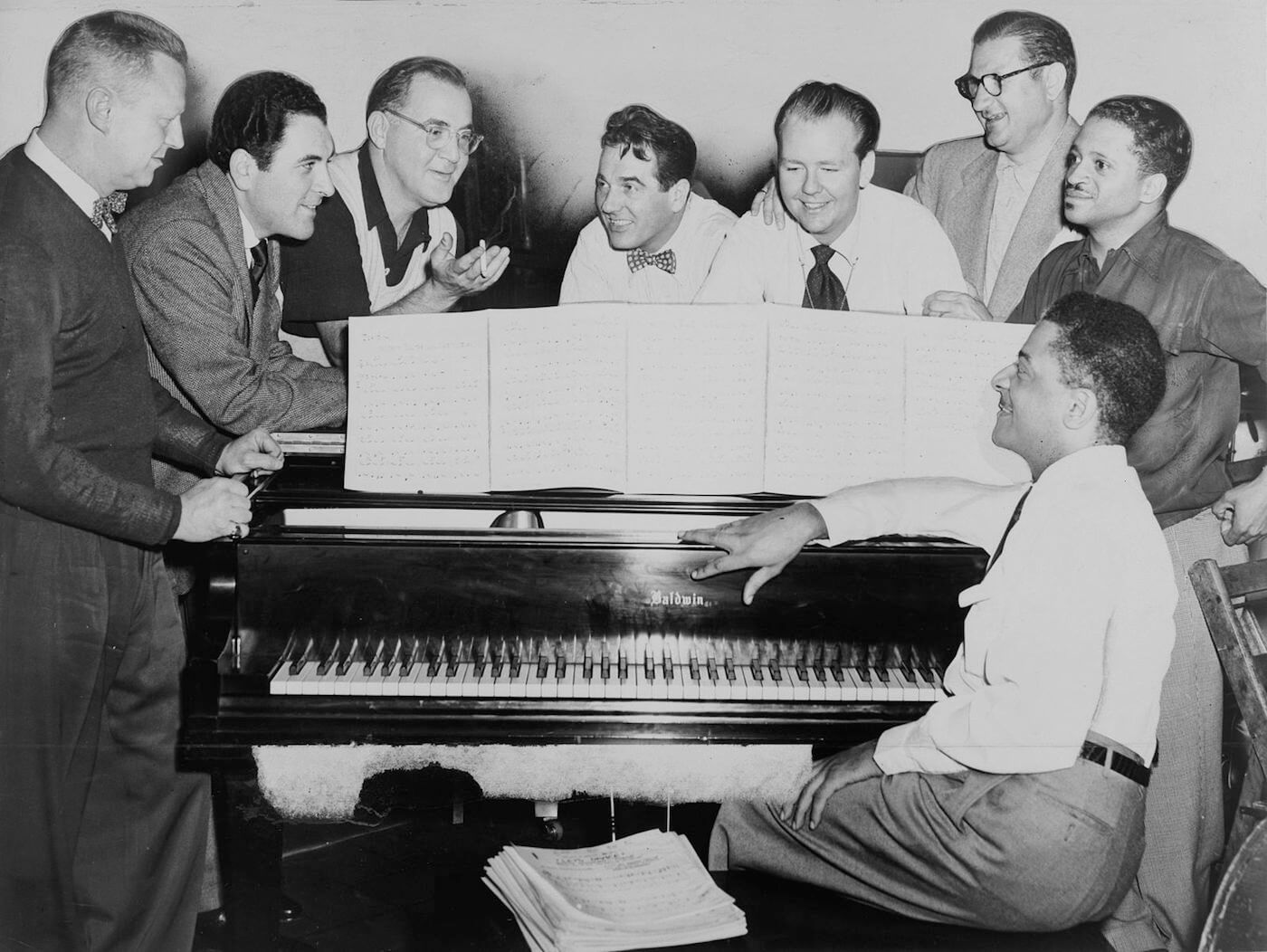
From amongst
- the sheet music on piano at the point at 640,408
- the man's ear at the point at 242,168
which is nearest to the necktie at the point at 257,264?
the man's ear at the point at 242,168

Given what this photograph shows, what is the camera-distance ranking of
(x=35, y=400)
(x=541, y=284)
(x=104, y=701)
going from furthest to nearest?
(x=541, y=284) → (x=104, y=701) → (x=35, y=400)

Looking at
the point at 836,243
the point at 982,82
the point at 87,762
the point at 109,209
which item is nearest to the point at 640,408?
the point at 836,243

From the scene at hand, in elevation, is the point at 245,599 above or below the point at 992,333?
below

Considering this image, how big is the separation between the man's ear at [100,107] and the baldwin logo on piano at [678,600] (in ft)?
5.27

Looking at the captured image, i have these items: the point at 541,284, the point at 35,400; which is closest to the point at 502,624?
the point at 541,284

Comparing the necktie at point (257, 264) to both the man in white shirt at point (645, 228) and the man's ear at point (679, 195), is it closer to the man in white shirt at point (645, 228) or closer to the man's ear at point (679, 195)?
the man in white shirt at point (645, 228)

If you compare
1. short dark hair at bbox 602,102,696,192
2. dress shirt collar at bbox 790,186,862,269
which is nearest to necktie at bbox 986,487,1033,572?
dress shirt collar at bbox 790,186,862,269

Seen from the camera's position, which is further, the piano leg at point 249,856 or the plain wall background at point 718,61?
the plain wall background at point 718,61

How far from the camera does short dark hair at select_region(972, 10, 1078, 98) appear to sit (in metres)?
2.64

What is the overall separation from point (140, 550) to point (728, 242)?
5.26 feet

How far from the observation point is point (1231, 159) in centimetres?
267

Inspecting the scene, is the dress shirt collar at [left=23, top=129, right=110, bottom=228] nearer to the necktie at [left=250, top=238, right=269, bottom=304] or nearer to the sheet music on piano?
the necktie at [left=250, top=238, right=269, bottom=304]

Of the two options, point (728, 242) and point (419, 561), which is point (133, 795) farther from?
point (728, 242)

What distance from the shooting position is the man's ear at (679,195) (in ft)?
9.07
